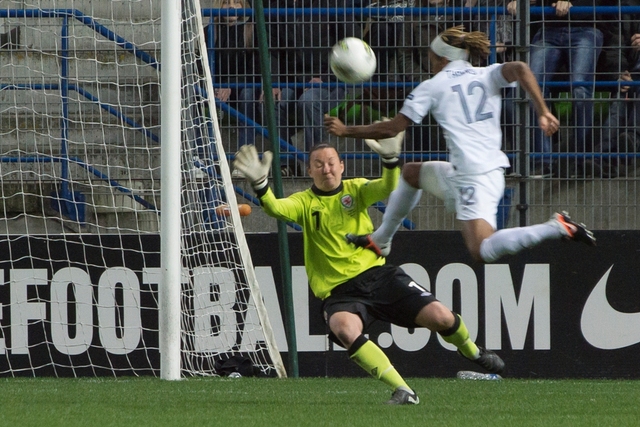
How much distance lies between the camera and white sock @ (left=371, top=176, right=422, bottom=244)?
21.8 ft

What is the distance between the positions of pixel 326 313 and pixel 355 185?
0.93m

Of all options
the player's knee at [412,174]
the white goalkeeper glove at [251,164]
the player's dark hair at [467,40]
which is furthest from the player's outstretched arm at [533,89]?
the white goalkeeper glove at [251,164]

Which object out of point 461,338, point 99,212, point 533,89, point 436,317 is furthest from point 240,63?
point 533,89

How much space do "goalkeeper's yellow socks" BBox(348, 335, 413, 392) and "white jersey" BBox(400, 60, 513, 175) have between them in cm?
115

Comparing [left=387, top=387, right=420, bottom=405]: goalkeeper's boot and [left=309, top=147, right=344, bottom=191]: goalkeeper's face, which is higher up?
Result: [left=309, top=147, right=344, bottom=191]: goalkeeper's face

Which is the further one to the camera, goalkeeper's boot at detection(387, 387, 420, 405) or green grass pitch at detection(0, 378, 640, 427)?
goalkeeper's boot at detection(387, 387, 420, 405)

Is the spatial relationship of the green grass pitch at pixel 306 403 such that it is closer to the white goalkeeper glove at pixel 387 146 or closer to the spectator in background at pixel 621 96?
the white goalkeeper glove at pixel 387 146

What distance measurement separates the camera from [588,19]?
29.6 feet

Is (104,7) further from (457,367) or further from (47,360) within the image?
(457,367)

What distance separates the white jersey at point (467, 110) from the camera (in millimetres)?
6281

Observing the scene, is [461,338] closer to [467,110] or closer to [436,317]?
[436,317]

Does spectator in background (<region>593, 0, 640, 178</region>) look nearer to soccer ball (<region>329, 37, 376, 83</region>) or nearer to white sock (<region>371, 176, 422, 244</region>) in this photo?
white sock (<region>371, 176, 422, 244</region>)

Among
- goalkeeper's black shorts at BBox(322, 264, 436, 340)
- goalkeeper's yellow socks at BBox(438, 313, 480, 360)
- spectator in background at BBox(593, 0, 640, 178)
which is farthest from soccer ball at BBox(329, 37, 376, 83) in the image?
spectator in background at BBox(593, 0, 640, 178)

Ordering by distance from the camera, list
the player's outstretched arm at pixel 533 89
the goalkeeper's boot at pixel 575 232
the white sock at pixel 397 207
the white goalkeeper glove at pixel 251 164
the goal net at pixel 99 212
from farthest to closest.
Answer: the goal net at pixel 99 212 → the white sock at pixel 397 207 → the white goalkeeper glove at pixel 251 164 → the player's outstretched arm at pixel 533 89 → the goalkeeper's boot at pixel 575 232
